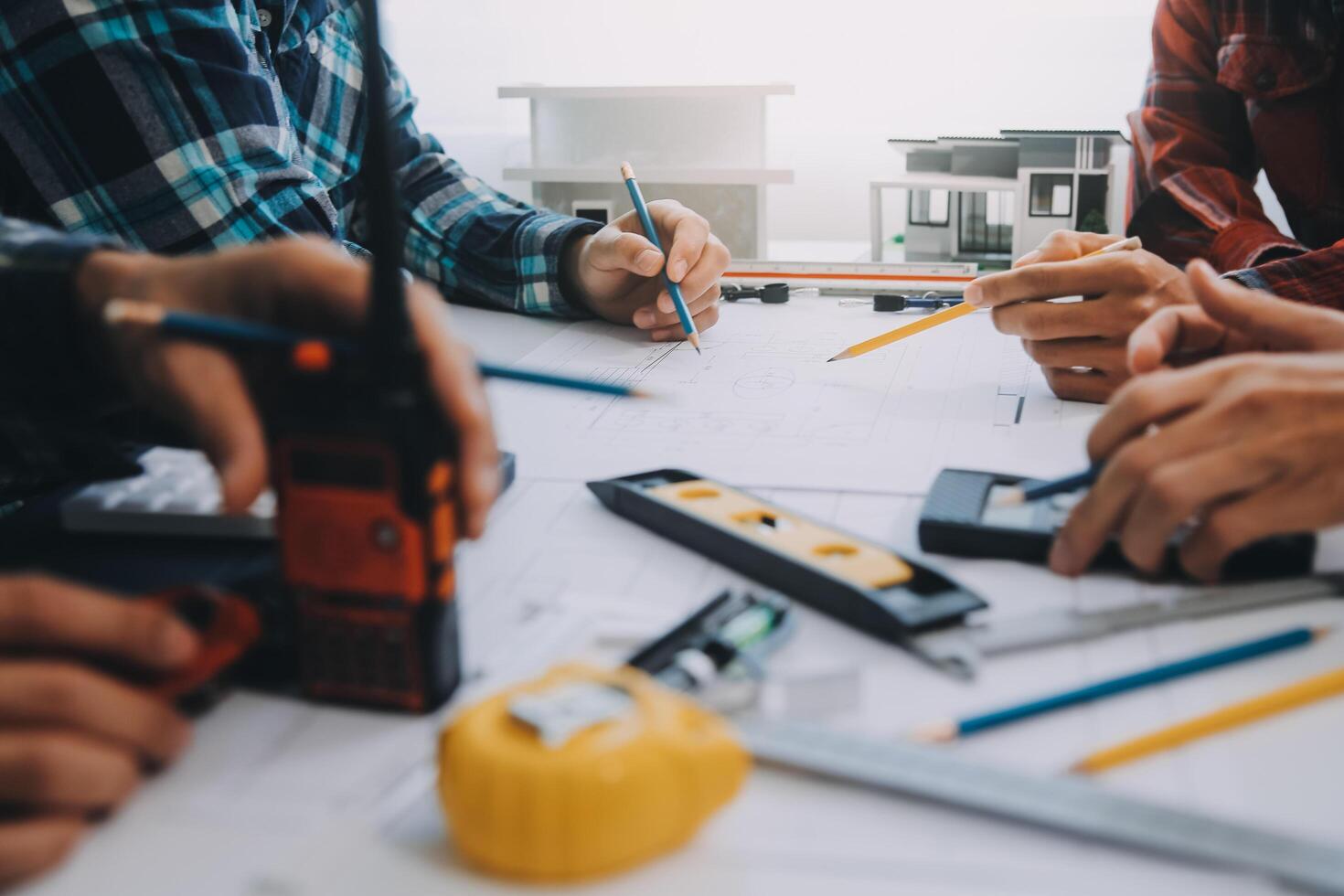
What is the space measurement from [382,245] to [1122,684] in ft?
1.20

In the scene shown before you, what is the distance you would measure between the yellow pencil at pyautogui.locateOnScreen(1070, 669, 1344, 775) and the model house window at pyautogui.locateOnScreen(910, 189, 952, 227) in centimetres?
124

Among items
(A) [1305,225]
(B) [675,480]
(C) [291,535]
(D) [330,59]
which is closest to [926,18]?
(A) [1305,225]

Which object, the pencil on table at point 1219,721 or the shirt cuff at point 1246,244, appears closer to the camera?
the pencil on table at point 1219,721

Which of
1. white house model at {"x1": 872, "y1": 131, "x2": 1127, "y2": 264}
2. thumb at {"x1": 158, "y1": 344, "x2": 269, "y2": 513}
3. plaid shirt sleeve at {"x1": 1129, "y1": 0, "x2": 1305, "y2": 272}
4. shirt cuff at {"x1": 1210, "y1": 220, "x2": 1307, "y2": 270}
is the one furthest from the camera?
white house model at {"x1": 872, "y1": 131, "x2": 1127, "y2": 264}

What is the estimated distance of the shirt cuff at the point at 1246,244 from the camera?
125cm

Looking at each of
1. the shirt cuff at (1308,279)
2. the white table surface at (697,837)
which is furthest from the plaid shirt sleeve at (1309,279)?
the white table surface at (697,837)

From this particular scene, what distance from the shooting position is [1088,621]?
0.56 meters

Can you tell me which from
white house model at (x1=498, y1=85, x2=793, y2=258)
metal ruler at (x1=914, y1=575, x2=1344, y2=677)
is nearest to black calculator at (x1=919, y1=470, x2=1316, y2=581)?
metal ruler at (x1=914, y1=575, x2=1344, y2=677)

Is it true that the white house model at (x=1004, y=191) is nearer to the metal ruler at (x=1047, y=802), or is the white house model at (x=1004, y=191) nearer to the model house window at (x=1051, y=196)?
the model house window at (x=1051, y=196)

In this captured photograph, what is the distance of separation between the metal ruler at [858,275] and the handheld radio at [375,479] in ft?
3.09

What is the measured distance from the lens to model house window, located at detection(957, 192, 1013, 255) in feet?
5.34

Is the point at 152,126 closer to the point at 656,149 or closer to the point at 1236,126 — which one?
the point at 656,149

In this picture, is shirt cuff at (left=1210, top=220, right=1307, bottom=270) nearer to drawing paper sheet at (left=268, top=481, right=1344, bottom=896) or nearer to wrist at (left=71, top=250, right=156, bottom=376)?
drawing paper sheet at (left=268, top=481, right=1344, bottom=896)

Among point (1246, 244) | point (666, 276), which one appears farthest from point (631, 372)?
point (1246, 244)
